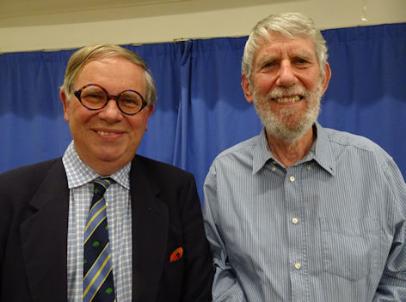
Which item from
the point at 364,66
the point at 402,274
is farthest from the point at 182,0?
the point at 402,274

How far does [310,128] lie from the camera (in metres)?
1.30

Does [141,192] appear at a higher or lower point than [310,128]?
lower

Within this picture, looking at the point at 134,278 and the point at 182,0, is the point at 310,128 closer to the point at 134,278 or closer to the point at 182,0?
the point at 134,278

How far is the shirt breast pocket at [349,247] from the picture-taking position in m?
1.15

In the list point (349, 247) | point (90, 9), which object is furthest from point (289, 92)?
point (90, 9)

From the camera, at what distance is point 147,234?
3.63 ft

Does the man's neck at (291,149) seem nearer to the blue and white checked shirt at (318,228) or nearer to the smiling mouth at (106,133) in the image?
the blue and white checked shirt at (318,228)

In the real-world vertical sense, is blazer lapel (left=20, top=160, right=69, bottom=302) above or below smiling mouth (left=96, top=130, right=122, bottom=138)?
below

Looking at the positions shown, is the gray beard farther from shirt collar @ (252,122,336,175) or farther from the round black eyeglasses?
the round black eyeglasses

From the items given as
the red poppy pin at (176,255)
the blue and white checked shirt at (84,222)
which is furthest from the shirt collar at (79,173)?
the red poppy pin at (176,255)

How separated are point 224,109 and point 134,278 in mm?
1457

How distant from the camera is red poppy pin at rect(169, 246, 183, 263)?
3.75 ft

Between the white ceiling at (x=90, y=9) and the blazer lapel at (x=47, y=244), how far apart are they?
1838mm

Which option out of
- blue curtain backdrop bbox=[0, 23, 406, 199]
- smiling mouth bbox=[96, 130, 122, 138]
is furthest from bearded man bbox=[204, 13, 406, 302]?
blue curtain backdrop bbox=[0, 23, 406, 199]
